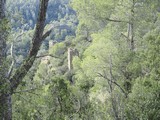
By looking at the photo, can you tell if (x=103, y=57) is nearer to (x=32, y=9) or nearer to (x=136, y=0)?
(x=136, y=0)

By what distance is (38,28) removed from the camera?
6.61m

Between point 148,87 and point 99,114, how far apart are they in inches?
124

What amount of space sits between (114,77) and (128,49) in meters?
1.87

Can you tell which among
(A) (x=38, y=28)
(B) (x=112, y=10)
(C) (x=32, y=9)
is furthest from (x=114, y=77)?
(C) (x=32, y=9)

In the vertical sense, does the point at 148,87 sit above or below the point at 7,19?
below

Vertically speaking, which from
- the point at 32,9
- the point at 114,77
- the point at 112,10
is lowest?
the point at 32,9

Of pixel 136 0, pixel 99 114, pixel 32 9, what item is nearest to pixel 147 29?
pixel 136 0

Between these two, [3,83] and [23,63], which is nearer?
[3,83]

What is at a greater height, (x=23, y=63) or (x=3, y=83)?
(x=23, y=63)

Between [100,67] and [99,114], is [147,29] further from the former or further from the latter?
[99,114]

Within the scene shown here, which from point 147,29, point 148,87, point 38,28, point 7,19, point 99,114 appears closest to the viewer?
point 7,19

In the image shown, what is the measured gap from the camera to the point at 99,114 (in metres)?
17.5

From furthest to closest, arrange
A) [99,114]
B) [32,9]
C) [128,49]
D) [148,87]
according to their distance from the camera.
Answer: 1. [32,9]
2. [128,49]
3. [148,87]
4. [99,114]

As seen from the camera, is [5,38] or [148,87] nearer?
[5,38]
